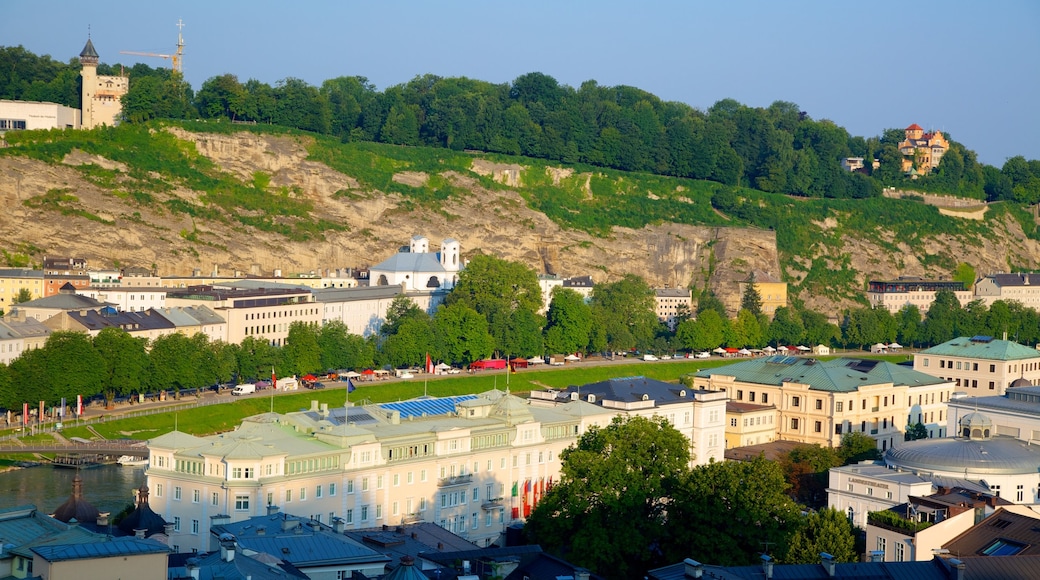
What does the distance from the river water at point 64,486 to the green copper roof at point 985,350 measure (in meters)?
49.9

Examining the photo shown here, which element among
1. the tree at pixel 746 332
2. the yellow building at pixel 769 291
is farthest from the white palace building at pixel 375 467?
the yellow building at pixel 769 291

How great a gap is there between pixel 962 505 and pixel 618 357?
3035 inches

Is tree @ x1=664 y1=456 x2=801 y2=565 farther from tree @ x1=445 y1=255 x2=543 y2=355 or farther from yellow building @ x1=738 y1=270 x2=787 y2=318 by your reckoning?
yellow building @ x1=738 y1=270 x2=787 y2=318

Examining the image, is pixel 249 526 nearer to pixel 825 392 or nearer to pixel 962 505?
pixel 962 505

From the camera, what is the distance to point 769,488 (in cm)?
5116

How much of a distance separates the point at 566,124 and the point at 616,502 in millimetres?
120911

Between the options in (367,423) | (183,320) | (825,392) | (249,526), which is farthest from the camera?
(183,320)

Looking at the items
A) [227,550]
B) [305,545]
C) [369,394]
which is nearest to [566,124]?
[369,394]

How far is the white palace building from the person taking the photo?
54250mm

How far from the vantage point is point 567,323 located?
121125mm

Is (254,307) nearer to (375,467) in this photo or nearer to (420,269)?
(420,269)

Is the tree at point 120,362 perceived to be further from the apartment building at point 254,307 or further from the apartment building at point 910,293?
the apartment building at point 910,293

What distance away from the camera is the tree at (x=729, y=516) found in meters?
49.1

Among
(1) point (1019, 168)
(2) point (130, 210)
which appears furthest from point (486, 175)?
(1) point (1019, 168)
